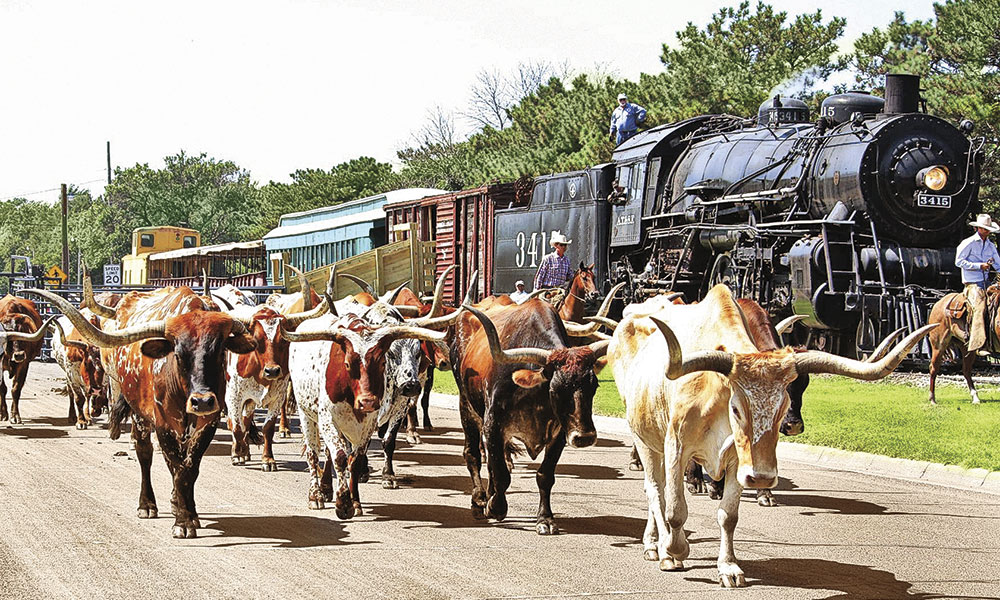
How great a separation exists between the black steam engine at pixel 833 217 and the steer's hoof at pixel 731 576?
12636mm

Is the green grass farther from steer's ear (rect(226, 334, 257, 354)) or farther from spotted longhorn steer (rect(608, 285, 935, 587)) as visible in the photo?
steer's ear (rect(226, 334, 257, 354))

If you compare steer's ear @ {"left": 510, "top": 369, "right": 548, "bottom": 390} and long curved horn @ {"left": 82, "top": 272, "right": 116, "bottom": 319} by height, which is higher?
long curved horn @ {"left": 82, "top": 272, "right": 116, "bottom": 319}

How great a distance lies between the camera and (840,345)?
20.2 m

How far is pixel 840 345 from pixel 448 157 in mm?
49778

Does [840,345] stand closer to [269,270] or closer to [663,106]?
[663,106]

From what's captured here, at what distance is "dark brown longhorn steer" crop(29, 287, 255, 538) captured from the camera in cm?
828

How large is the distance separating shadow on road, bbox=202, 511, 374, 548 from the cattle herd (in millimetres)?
241

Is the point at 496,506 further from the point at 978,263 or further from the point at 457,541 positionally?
the point at 978,263

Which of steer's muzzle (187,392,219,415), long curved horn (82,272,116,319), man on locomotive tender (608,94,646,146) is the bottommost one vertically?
steer's muzzle (187,392,219,415)

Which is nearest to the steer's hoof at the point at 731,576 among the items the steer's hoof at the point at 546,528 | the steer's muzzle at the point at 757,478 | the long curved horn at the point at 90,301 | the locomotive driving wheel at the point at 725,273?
the steer's muzzle at the point at 757,478

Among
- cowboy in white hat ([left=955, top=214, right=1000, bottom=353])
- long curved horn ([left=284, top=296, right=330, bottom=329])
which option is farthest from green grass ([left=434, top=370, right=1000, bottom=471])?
long curved horn ([left=284, top=296, right=330, bottom=329])

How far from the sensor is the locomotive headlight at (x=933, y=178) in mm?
20094

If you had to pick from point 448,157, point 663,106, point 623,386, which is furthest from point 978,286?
point 448,157

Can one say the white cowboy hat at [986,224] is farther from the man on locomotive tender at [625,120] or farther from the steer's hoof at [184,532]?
the steer's hoof at [184,532]
